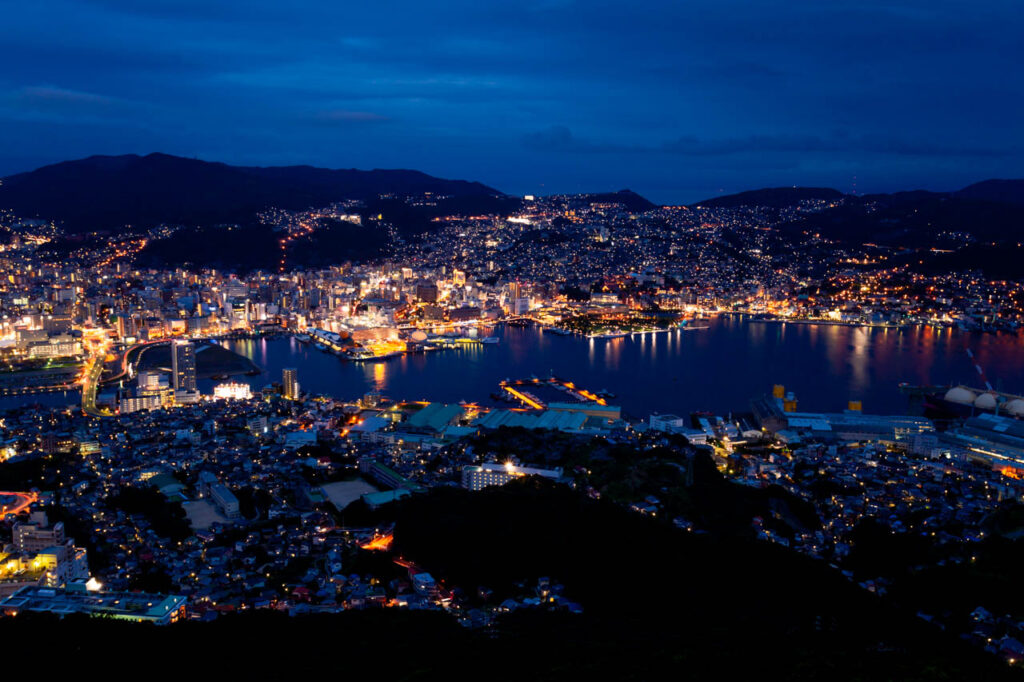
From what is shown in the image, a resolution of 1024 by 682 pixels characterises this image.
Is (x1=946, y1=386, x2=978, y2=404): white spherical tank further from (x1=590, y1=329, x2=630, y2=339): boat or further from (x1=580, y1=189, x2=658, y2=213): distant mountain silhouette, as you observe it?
(x1=580, y1=189, x2=658, y2=213): distant mountain silhouette

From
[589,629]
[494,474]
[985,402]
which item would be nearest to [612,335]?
[985,402]

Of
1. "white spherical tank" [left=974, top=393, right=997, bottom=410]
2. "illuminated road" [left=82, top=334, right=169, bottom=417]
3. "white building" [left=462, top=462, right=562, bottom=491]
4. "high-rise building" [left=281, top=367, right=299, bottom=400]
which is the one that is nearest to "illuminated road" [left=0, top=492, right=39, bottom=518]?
"white building" [left=462, top=462, right=562, bottom=491]

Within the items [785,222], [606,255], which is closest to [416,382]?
[606,255]

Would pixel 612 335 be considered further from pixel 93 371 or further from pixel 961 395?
pixel 93 371

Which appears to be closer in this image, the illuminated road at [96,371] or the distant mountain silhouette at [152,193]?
the illuminated road at [96,371]

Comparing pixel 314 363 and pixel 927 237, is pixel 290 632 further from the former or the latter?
pixel 927 237

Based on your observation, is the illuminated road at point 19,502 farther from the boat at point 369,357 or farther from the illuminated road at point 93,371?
the boat at point 369,357

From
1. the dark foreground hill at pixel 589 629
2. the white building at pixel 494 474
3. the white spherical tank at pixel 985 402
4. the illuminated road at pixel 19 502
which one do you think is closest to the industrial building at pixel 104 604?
the dark foreground hill at pixel 589 629
